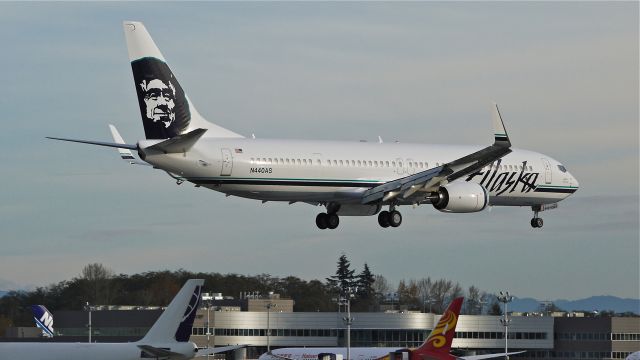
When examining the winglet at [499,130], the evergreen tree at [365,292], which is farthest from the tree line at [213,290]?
the winglet at [499,130]

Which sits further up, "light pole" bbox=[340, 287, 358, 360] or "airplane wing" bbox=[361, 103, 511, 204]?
"airplane wing" bbox=[361, 103, 511, 204]

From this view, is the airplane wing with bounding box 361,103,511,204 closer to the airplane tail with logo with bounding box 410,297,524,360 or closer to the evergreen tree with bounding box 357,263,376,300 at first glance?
the airplane tail with logo with bounding box 410,297,524,360

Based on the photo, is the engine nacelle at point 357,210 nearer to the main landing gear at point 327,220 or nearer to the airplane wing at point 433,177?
the main landing gear at point 327,220

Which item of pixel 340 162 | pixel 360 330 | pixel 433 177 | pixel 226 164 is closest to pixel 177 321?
pixel 226 164

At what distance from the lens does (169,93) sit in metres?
62.6

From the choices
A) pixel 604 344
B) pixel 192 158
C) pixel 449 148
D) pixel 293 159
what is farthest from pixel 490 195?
pixel 604 344

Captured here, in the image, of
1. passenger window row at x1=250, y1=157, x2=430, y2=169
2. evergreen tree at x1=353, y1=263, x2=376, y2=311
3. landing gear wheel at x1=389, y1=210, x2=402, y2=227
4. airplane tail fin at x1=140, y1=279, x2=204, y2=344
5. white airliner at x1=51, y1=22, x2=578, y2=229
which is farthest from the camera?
evergreen tree at x1=353, y1=263, x2=376, y2=311

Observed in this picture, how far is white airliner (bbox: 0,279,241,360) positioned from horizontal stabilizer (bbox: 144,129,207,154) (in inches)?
351

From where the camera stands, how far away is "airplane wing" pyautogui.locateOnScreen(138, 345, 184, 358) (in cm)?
5056

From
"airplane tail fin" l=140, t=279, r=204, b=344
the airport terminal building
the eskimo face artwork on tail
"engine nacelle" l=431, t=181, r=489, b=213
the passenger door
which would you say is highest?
the eskimo face artwork on tail

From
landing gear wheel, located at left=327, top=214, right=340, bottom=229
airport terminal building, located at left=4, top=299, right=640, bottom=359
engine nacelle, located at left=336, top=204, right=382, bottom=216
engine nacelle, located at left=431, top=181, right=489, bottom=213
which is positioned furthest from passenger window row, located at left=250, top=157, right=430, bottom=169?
airport terminal building, located at left=4, top=299, right=640, bottom=359

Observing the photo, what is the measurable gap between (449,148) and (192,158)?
16.7 m

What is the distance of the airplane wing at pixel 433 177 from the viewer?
210 ft

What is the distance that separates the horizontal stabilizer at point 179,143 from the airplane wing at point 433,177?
33.0 ft
